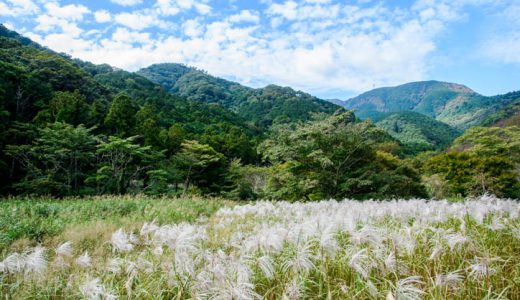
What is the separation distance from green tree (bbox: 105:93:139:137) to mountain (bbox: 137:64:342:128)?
3442 cm

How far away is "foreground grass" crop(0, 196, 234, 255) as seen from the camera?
5.23 meters

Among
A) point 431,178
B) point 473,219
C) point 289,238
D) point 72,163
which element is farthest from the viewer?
point 431,178

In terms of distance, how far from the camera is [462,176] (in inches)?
790

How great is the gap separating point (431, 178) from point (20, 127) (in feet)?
90.8

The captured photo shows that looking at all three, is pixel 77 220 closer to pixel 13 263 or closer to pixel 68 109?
pixel 13 263

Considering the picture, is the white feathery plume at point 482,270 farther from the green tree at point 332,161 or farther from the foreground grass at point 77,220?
the green tree at point 332,161

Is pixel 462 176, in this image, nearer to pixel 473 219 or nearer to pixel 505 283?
pixel 473 219

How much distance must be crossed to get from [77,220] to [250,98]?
10663cm

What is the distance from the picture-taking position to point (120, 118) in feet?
83.3

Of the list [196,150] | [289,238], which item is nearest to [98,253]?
[289,238]

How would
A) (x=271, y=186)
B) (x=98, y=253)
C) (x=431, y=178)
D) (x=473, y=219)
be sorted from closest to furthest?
(x=473, y=219) → (x=98, y=253) → (x=271, y=186) → (x=431, y=178)

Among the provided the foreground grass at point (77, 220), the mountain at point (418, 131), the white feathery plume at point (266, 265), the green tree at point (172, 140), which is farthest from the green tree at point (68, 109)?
the mountain at point (418, 131)

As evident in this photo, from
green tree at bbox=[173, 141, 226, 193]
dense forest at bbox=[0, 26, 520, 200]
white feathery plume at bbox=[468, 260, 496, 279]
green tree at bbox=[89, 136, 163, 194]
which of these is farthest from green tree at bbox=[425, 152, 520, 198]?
green tree at bbox=[89, 136, 163, 194]

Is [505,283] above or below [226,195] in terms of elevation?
above
